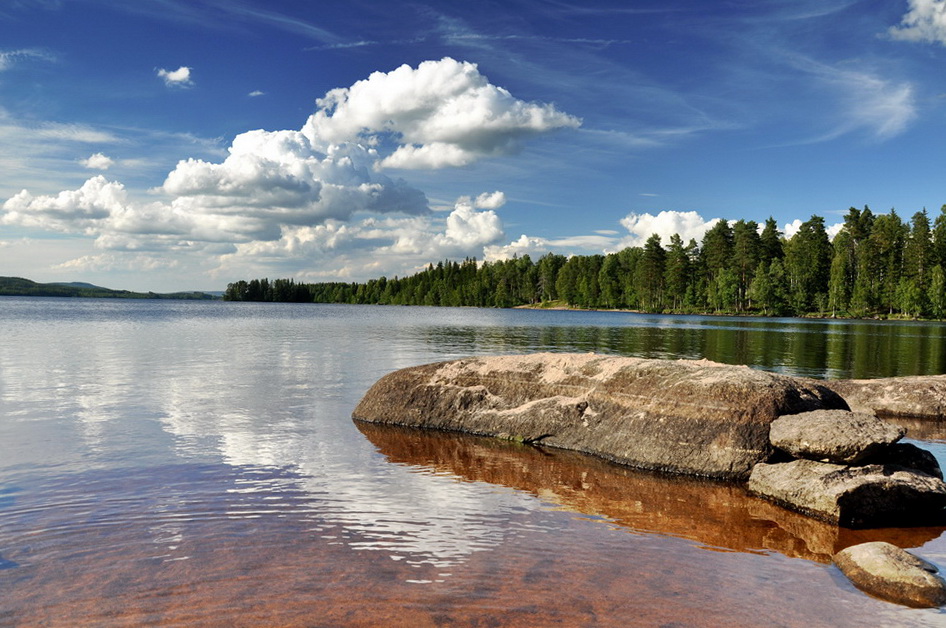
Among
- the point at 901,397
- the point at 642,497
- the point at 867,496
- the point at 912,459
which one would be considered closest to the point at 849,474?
the point at 867,496

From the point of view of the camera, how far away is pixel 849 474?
9078 mm

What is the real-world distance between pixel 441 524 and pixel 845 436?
21.5ft

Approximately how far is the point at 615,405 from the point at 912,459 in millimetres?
5203

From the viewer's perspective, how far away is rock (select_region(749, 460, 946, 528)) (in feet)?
28.6

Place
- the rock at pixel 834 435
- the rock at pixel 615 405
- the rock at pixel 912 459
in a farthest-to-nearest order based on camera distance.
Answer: the rock at pixel 615 405 → the rock at pixel 912 459 → the rock at pixel 834 435

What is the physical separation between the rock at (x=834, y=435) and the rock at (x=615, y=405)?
56cm

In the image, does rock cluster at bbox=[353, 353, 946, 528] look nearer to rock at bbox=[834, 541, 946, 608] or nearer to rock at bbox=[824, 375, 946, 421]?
rock at bbox=[834, 541, 946, 608]

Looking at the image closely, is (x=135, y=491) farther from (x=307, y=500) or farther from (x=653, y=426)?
(x=653, y=426)

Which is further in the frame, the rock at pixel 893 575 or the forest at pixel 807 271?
the forest at pixel 807 271

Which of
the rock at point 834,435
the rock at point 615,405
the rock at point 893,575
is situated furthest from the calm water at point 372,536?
the rock at point 834,435

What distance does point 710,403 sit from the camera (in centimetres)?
1125

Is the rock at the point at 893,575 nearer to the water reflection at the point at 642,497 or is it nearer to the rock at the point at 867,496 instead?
the water reflection at the point at 642,497

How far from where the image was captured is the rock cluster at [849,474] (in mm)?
8711

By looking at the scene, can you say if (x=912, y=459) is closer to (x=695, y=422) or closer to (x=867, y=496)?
(x=867, y=496)
